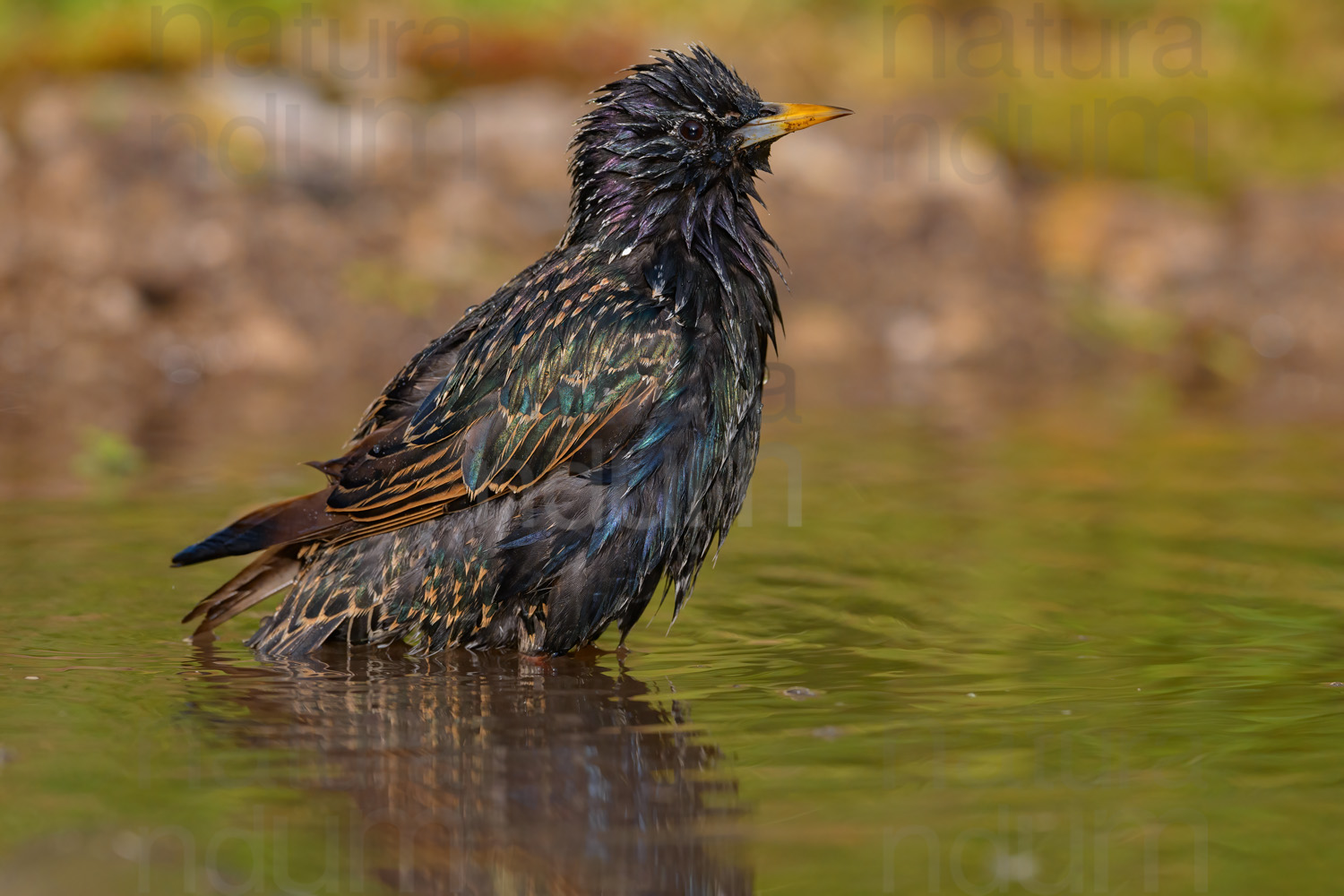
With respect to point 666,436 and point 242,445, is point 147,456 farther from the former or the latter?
point 666,436

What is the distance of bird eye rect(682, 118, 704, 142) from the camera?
17.6ft

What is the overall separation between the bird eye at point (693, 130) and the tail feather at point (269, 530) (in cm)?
167

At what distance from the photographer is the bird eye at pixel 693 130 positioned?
17.6ft

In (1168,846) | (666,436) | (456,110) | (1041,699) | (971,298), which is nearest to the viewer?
(1168,846)

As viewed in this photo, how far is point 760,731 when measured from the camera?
→ 4160mm

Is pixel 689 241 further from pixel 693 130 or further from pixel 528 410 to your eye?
pixel 528 410

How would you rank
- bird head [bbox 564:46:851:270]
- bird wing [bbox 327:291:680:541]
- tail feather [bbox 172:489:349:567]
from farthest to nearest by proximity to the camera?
bird head [bbox 564:46:851:270], tail feather [bbox 172:489:349:567], bird wing [bbox 327:291:680:541]

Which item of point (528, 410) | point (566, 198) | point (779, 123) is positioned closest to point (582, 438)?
point (528, 410)

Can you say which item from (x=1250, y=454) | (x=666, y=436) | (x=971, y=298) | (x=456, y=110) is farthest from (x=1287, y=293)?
(x=666, y=436)

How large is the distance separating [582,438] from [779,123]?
132 centimetres

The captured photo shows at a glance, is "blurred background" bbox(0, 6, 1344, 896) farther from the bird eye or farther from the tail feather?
the bird eye

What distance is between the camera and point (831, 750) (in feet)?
13.0

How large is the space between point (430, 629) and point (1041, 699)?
1940mm

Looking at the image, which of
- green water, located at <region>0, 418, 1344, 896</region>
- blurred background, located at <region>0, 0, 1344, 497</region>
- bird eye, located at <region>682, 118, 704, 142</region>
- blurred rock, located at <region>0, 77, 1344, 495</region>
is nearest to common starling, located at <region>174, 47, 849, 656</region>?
bird eye, located at <region>682, 118, 704, 142</region>
